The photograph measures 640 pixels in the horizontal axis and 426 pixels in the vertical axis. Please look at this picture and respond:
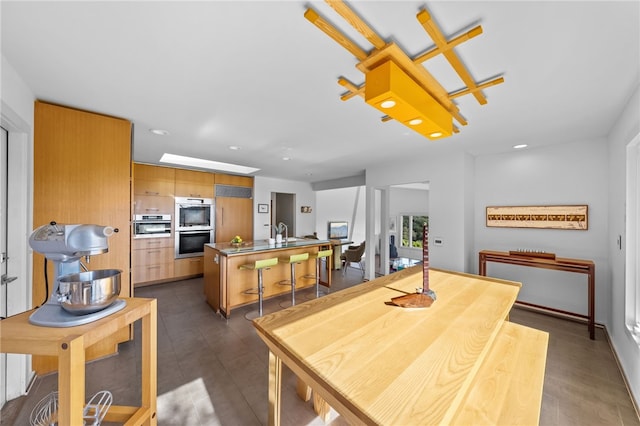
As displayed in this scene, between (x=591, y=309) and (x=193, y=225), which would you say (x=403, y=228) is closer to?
(x=591, y=309)

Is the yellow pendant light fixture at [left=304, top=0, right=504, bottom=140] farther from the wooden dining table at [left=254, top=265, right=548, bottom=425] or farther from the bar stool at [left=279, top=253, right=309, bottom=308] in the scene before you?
the bar stool at [left=279, top=253, right=309, bottom=308]

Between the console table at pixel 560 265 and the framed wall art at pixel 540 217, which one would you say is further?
the framed wall art at pixel 540 217

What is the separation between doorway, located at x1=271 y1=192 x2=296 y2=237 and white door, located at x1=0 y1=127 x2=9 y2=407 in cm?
528

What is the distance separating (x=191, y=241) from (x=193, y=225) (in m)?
0.34

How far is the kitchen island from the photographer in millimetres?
3230

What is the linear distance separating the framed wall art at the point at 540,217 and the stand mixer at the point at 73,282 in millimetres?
4592

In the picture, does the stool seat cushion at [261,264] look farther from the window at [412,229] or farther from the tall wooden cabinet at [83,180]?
the window at [412,229]

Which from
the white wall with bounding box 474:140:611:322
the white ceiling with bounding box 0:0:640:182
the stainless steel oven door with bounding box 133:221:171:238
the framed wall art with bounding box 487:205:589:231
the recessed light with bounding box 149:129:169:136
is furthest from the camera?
the stainless steel oven door with bounding box 133:221:171:238

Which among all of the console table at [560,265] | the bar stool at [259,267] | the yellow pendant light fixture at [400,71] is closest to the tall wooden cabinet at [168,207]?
the bar stool at [259,267]

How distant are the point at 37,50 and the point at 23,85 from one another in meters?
0.59

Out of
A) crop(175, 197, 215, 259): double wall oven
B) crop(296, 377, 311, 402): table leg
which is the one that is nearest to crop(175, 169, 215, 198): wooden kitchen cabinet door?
crop(175, 197, 215, 259): double wall oven

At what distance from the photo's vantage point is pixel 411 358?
941 millimetres

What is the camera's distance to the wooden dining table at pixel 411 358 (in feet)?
2.45

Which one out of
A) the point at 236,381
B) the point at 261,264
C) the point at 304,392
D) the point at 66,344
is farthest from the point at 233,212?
the point at 66,344
